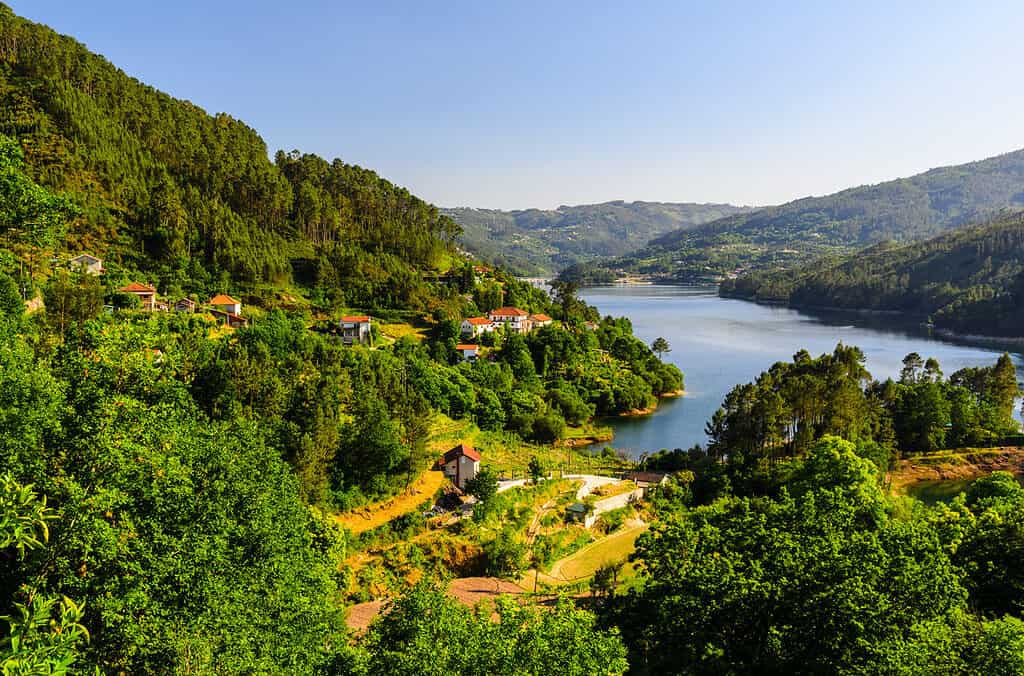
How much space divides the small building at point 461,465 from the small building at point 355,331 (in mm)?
17395

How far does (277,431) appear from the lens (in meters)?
21.2

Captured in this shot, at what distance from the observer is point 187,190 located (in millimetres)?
51812

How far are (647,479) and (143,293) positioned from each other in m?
31.3

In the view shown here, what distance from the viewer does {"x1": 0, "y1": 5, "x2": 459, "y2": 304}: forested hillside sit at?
43.4 m

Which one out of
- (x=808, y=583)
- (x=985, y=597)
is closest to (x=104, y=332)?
(x=808, y=583)

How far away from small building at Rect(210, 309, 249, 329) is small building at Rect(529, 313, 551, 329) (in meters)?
27.8

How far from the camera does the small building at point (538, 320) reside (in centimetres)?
5934

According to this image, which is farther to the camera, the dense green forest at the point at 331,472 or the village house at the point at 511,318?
the village house at the point at 511,318

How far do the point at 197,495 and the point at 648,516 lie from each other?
20706mm

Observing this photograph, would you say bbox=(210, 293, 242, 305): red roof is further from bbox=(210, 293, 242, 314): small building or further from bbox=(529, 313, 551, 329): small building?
bbox=(529, 313, 551, 329): small building

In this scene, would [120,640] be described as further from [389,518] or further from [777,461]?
[777,461]

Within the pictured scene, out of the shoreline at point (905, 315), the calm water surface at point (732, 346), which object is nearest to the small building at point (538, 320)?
the calm water surface at point (732, 346)

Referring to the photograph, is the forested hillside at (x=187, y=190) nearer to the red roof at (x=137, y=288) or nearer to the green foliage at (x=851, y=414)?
the red roof at (x=137, y=288)

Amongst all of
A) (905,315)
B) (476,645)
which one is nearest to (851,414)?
(476,645)
